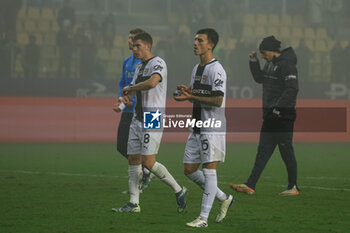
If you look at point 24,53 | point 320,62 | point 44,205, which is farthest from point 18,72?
point 44,205

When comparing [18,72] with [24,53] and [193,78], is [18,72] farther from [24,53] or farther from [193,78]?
[193,78]

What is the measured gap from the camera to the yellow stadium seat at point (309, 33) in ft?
82.2

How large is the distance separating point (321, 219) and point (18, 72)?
45.8ft

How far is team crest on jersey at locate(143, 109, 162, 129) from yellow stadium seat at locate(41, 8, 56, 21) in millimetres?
15063

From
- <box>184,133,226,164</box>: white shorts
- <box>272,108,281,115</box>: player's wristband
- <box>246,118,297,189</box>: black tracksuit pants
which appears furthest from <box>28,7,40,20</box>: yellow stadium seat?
<box>184,133,226,164</box>: white shorts

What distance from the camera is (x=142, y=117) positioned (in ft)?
26.4

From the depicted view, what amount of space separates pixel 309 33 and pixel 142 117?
18139 mm

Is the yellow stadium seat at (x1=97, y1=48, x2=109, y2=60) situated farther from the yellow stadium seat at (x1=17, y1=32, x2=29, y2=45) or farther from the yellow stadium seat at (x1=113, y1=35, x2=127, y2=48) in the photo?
the yellow stadium seat at (x1=17, y1=32, x2=29, y2=45)

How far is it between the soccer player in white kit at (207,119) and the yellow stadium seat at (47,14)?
15702 millimetres

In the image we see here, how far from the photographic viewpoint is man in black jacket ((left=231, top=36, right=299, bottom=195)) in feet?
31.7

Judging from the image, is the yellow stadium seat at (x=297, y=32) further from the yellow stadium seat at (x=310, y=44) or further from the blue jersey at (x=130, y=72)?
the blue jersey at (x=130, y=72)

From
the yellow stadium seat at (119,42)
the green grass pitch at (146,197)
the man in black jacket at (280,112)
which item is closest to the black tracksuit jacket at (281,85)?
the man in black jacket at (280,112)

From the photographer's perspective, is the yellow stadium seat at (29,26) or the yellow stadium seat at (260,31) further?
the yellow stadium seat at (260,31)

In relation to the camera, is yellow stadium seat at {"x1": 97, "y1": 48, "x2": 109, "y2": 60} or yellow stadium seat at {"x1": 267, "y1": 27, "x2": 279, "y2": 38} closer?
yellow stadium seat at {"x1": 97, "y1": 48, "x2": 109, "y2": 60}
